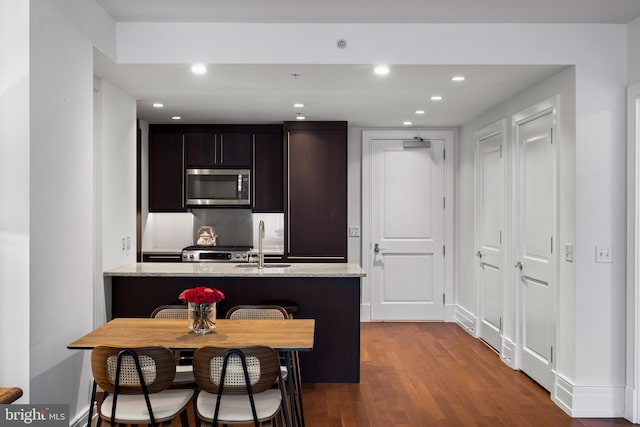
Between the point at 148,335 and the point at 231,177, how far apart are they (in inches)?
144

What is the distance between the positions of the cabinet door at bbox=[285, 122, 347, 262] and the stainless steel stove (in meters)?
0.56

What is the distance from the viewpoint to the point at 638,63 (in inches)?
139

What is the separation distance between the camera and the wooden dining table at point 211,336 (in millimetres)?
2674

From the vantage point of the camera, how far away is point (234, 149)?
6.38 m

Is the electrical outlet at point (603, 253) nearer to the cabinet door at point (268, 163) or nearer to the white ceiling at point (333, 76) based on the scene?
the white ceiling at point (333, 76)

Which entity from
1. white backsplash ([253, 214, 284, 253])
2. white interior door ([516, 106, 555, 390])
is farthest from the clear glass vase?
white backsplash ([253, 214, 284, 253])

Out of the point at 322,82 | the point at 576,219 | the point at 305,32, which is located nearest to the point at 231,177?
the point at 322,82

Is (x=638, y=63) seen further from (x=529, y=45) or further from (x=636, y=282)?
(x=636, y=282)

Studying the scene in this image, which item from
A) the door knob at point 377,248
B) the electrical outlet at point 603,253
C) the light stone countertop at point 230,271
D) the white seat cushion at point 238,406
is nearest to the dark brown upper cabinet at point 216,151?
the door knob at point 377,248

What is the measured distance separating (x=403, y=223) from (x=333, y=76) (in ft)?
10.1

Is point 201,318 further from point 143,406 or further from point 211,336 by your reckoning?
point 143,406

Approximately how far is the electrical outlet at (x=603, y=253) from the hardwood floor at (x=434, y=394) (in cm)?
106

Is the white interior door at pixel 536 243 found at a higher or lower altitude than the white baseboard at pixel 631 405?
higher

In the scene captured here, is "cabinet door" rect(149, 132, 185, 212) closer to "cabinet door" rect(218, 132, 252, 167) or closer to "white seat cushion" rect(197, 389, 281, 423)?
"cabinet door" rect(218, 132, 252, 167)
